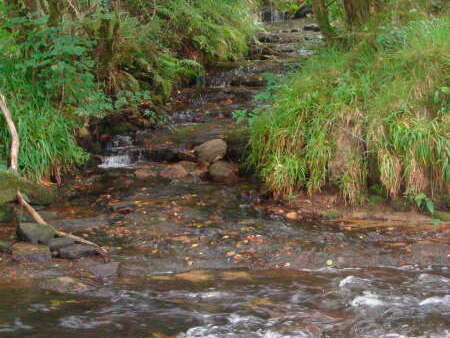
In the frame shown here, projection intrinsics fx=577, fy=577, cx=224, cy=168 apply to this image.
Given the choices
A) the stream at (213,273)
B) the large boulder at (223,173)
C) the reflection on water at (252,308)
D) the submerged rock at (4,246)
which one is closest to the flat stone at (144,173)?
the stream at (213,273)

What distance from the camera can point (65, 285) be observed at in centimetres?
491

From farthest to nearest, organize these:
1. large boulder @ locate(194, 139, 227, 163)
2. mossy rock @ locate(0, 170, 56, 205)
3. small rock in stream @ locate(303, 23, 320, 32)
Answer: small rock in stream @ locate(303, 23, 320, 32), large boulder @ locate(194, 139, 227, 163), mossy rock @ locate(0, 170, 56, 205)

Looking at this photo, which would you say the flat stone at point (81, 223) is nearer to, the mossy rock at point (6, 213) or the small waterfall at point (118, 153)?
the mossy rock at point (6, 213)

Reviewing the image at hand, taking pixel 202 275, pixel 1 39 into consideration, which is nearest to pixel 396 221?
pixel 202 275

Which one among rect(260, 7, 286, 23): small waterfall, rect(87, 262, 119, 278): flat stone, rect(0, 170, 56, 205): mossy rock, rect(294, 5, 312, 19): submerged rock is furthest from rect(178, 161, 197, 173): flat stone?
rect(294, 5, 312, 19): submerged rock

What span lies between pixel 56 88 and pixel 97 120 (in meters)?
1.29

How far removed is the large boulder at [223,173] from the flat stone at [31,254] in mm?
2986

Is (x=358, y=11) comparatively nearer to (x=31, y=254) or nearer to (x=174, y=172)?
(x=174, y=172)

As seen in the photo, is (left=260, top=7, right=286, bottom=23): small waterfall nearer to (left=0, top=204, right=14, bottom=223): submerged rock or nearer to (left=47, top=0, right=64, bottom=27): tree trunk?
(left=47, top=0, right=64, bottom=27): tree trunk

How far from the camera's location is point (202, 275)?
17.4 ft

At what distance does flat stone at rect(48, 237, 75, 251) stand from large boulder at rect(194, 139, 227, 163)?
306 cm

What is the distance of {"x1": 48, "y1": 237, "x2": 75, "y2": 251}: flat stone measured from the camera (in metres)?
5.70

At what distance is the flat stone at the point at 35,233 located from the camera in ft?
19.0

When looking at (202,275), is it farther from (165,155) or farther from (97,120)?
(97,120)
